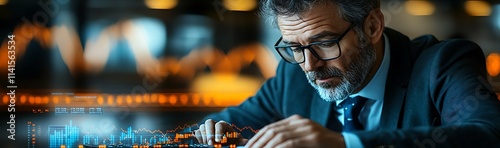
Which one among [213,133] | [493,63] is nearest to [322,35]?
[213,133]

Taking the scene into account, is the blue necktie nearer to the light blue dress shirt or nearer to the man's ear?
the light blue dress shirt

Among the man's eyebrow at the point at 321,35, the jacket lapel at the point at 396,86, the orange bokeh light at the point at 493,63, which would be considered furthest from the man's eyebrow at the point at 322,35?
the orange bokeh light at the point at 493,63

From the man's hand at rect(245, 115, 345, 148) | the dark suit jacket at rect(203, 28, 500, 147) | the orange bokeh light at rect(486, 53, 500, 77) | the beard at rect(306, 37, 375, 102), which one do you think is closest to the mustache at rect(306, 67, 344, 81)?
the beard at rect(306, 37, 375, 102)

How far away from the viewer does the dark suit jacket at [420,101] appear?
80 centimetres

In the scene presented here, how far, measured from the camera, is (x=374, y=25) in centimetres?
113

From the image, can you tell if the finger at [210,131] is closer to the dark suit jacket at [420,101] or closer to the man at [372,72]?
the man at [372,72]

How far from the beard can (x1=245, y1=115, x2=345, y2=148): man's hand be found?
311mm

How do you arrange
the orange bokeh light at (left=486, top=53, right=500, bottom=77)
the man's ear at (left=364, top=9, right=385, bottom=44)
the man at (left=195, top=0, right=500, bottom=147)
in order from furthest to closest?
the orange bokeh light at (left=486, top=53, right=500, bottom=77), the man's ear at (left=364, top=9, right=385, bottom=44), the man at (left=195, top=0, right=500, bottom=147)

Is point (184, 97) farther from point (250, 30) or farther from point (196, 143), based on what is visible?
point (196, 143)

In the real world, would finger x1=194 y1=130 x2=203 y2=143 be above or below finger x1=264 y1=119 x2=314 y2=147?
below

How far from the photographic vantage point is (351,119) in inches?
44.7

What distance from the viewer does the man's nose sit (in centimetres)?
104

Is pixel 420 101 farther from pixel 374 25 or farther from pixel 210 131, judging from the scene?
pixel 210 131

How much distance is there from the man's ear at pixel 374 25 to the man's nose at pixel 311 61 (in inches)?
4.8
